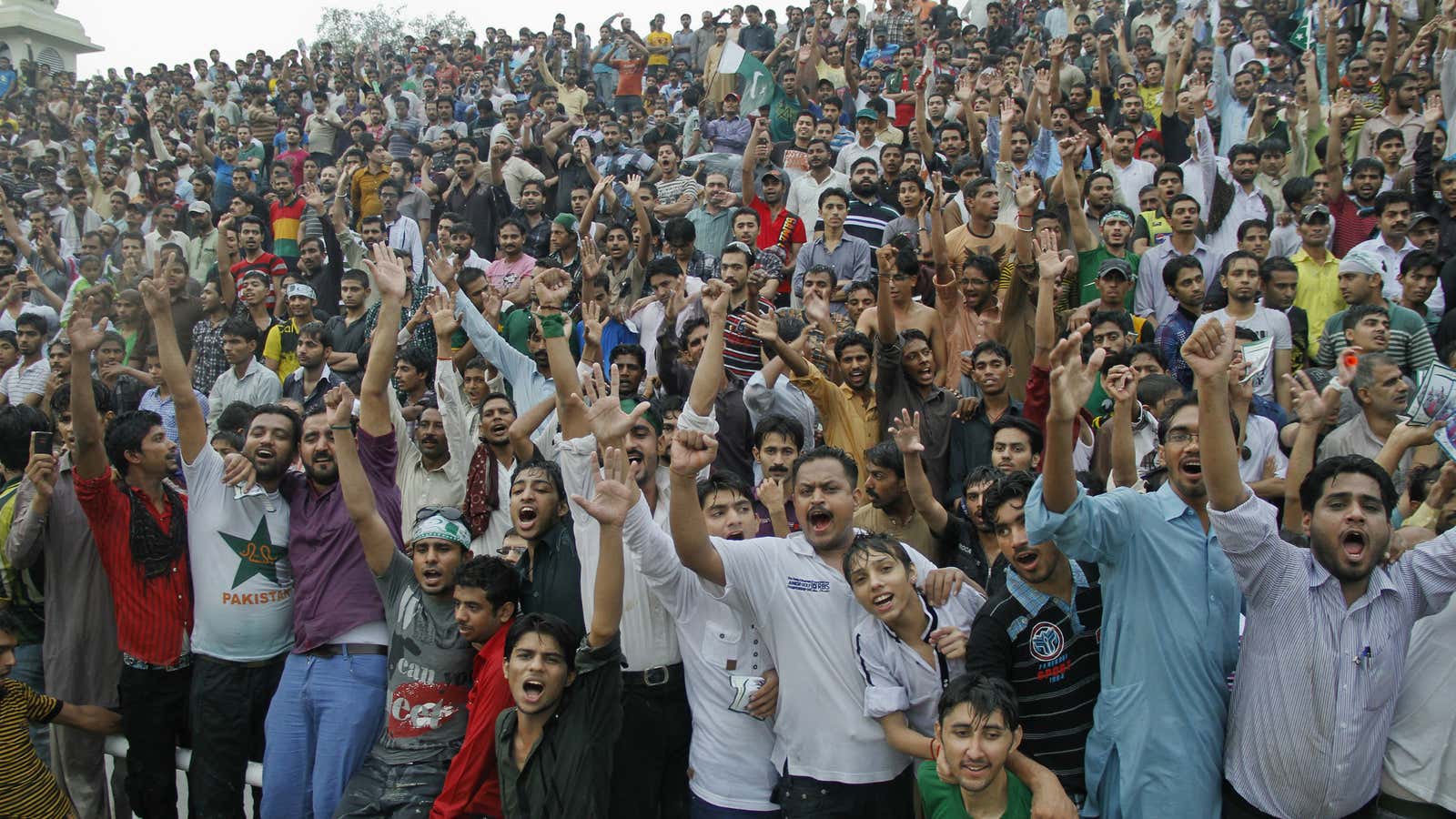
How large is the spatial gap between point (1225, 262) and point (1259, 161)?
9.86ft

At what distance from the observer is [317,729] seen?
174 inches

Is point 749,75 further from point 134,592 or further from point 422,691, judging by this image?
point 422,691

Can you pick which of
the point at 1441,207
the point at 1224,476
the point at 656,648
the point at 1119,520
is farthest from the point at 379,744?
the point at 1441,207

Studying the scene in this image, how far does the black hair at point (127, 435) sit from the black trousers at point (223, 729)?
1005mm

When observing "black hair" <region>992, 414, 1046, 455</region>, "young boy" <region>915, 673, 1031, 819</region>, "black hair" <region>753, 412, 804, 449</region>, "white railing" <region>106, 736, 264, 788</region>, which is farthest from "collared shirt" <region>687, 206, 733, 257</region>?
"young boy" <region>915, 673, 1031, 819</region>

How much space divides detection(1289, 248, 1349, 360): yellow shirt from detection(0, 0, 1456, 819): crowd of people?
2 centimetres

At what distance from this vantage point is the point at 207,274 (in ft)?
37.2

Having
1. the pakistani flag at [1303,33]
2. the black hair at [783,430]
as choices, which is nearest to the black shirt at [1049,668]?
the black hair at [783,430]

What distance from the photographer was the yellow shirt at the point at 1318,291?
7172mm

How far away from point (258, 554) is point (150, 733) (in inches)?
39.5

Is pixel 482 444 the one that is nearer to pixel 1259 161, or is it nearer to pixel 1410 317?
pixel 1410 317

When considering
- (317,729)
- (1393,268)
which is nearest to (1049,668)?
(317,729)

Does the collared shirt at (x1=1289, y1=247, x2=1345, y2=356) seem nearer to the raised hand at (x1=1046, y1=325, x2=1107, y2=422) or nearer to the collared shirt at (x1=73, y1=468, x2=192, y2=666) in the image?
the raised hand at (x1=1046, y1=325, x2=1107, y2=422)

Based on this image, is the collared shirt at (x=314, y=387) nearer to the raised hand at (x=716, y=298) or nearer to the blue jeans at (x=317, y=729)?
the blue jeans at (x=317, y=729)
